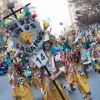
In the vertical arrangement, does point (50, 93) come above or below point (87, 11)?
above

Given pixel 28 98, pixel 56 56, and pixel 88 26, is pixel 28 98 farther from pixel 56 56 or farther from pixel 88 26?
pixel 88 26

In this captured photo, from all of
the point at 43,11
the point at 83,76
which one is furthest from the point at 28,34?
the point at 43,11

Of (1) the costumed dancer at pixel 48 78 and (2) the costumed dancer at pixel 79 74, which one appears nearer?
(1) the costumed dancer at pixel 48 78

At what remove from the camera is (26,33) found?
5637mm

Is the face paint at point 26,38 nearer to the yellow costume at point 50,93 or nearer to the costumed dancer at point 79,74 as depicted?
the yellow costume at point 50,93

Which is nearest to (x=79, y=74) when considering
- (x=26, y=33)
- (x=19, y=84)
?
(x=19, y=84)

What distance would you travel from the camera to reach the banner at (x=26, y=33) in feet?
18.4

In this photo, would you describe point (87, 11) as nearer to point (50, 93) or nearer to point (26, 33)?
point (50, 93)

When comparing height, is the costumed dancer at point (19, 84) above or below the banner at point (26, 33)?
below

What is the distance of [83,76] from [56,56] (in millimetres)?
2739

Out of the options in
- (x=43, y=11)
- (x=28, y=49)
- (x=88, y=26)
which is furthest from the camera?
(x=43, y=11)

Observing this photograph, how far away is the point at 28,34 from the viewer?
5.63m

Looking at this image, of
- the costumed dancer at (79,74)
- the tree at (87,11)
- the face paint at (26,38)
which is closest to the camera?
the face paint at (26,38)

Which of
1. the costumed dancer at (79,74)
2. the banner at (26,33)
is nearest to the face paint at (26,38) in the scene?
the banner at (26,33)
